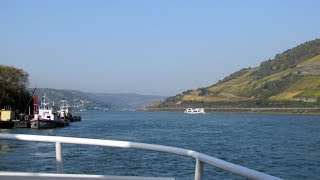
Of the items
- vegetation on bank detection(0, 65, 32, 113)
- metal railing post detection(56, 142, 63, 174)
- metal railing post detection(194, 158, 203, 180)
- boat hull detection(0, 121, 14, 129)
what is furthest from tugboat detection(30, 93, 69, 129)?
metal railing post detection(194, 158, 203, 180)

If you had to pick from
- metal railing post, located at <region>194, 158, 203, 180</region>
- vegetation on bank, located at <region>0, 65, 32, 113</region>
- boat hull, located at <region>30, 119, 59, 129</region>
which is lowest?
boat hull, located at <region>30, 119, 59, 129</region>

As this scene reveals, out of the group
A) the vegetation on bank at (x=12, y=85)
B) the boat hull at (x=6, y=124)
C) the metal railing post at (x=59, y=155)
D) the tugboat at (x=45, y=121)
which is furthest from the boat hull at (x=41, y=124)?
the metal railing post at (x=59, y=155)

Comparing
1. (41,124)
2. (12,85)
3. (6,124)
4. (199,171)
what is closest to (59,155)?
(199,171)

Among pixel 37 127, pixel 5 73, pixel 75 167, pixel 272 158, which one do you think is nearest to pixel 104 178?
pixel 75 167

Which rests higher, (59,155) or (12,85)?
(12,85)

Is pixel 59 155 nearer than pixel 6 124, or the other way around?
pixel 59 155

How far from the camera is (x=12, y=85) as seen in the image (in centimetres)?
10638

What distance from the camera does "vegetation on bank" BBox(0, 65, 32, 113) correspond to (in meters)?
103

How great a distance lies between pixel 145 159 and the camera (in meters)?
30.3

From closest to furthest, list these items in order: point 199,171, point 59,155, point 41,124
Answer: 1. point 199,171
2. point 59,155
3. point 41,124

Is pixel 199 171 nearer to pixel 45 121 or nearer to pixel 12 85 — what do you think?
pixel 45 121

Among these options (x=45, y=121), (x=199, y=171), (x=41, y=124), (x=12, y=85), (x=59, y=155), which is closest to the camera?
(x=199, y=171)

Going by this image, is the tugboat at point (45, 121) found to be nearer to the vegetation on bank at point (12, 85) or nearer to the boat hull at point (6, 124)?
the boat hull at point (6, 124)

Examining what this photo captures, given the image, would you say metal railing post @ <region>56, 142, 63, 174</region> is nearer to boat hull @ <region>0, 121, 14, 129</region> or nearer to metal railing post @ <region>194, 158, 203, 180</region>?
metal railing post @ <region>194, 158, 203, 180</region>
